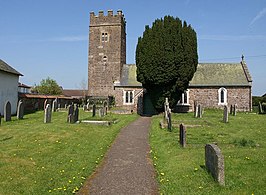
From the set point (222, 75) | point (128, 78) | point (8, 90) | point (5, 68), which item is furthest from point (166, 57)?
point (8, 90)

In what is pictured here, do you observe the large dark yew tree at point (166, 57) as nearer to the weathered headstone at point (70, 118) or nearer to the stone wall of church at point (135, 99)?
the stone wall of church at point (135, 99)

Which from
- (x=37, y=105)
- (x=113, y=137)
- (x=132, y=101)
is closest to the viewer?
(x=113, y=137)

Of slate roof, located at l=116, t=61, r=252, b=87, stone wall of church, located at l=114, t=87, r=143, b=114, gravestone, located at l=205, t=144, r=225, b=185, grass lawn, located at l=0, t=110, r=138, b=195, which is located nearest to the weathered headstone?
grass lawn, located at l=0, t=110, r=138, b=195

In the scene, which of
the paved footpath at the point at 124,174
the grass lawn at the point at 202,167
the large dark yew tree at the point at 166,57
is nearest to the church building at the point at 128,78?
the large dark yew tree at the point at 166,57

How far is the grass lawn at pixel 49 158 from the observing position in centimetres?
632

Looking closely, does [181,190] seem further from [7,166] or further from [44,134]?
[44,134]

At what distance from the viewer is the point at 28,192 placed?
586cm

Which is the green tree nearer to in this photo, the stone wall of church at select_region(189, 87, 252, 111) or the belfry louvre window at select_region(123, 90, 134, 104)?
the belfry louvre window at select_region(123, 90, 134, 104)

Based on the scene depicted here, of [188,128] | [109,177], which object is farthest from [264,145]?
[109,177]

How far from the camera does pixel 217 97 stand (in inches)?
1294

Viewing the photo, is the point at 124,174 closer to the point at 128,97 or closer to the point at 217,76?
the point at 128,97

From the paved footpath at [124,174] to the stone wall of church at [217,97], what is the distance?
75.7ft

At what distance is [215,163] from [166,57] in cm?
1891

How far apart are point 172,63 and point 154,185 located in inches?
750
